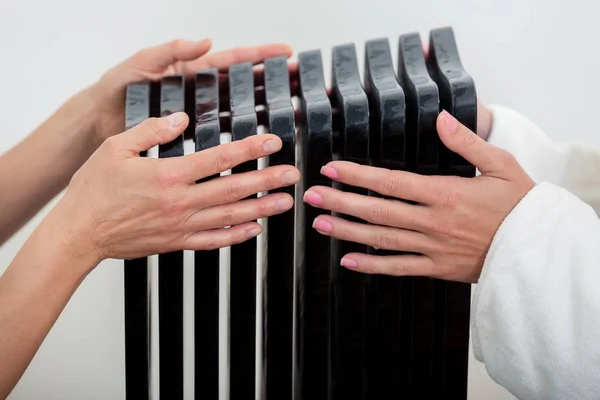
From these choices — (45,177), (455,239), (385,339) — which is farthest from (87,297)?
(455,239)

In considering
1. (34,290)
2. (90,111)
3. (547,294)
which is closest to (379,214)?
(547,294)

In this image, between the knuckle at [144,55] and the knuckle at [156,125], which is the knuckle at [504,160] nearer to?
the knuckle at [156,125]

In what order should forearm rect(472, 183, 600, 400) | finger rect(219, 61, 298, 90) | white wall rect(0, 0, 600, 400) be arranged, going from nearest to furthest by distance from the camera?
forearm rect(472, 183, 600, 400), finger rect(219, 61, 298, 90), white wall rect(0, 0, 600, 400)

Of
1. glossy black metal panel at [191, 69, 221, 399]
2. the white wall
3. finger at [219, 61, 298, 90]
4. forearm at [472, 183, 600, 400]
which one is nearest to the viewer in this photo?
forearm at [472, 183, 600, 400]

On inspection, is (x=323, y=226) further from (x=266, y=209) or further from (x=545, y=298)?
(x=545, y=298)

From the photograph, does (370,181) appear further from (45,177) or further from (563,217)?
(45,177)

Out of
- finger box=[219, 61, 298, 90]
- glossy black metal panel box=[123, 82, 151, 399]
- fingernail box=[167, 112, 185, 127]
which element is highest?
finger box=[219, 61, 298, 90]

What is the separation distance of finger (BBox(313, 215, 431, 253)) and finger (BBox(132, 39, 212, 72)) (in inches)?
14.7

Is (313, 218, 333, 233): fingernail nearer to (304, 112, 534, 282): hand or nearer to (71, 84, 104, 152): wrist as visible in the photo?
(304, 112, 534, 282): hand

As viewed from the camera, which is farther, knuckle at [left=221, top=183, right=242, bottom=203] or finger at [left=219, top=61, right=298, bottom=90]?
finger at [left=219, top=61, right=298, bottom=90]

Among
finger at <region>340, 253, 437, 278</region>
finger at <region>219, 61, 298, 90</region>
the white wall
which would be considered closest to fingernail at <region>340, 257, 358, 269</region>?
finger at <region>340, 253, 437, 278</region>

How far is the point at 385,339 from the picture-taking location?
100 cm

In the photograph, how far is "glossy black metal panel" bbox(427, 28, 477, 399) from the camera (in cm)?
94

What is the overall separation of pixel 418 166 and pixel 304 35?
0.62 metres
